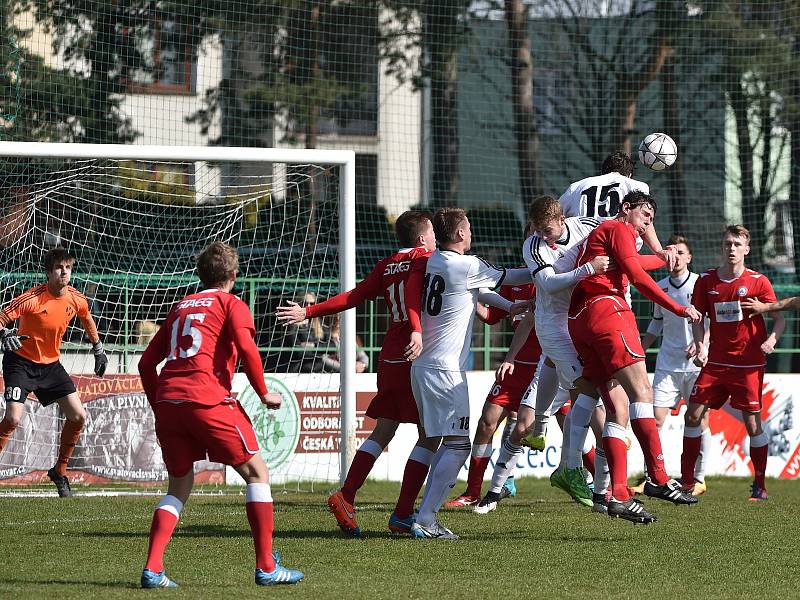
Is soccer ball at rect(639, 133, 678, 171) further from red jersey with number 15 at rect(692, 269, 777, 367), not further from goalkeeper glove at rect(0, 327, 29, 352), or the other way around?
goalkeeper glove at rect(0, 327, 29, 352)

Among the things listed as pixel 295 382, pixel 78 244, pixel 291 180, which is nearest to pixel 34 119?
pixel 78 244

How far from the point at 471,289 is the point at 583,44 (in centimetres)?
1266

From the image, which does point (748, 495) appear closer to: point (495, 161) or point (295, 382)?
point (295, 382)

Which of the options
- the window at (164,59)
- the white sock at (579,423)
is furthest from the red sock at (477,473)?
the window at (164,59)

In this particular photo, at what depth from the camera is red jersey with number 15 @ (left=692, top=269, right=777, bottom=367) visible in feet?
33.8

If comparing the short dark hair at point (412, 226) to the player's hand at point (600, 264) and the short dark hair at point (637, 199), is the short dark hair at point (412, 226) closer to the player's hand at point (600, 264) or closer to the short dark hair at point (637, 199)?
the player's hand at point (600, 264)

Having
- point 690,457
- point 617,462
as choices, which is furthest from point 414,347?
point 690,457

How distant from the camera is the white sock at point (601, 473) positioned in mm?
7719

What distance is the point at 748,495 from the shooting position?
1102cm

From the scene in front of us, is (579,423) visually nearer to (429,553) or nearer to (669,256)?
(669,256)

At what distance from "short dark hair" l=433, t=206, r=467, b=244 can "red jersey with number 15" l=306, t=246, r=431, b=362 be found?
221 millimetres

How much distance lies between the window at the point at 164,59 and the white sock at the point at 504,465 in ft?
26.5

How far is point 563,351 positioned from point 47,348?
490cm

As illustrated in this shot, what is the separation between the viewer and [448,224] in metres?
7.23
